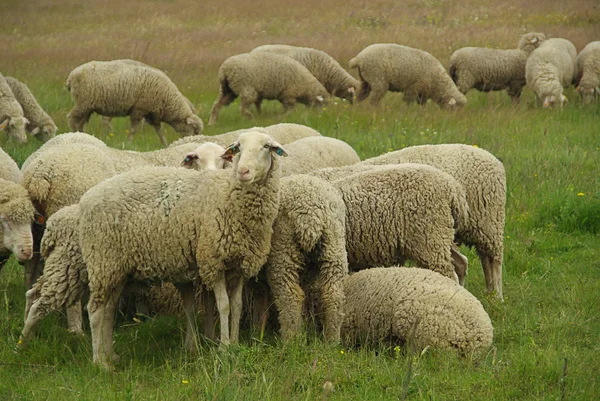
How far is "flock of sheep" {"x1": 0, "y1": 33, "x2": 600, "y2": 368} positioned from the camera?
5.86 meters

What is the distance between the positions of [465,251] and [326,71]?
9650 millimetres

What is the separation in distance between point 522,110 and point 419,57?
242cm

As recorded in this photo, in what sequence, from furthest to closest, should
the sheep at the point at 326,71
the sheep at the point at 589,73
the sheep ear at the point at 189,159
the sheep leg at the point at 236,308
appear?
the sheep at the point at 326,71
the sheep at the point at 589,73
the sheep ear at the point at 189,159
the sheep leg at the point at 236,308

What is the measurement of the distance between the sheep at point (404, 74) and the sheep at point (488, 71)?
0.91 meters

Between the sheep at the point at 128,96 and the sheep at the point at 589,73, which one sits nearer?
the sheep at the point at 128,96

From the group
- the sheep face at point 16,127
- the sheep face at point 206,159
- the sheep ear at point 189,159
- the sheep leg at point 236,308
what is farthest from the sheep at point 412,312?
the sheep face at point 16,127

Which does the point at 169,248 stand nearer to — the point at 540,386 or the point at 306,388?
the point at 306,388

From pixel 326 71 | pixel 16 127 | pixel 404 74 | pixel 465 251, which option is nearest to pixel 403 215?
pixel 465 251

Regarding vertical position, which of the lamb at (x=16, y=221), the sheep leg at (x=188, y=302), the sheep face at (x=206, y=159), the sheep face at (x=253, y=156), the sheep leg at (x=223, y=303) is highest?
the sheep face at (x=253, y=156)

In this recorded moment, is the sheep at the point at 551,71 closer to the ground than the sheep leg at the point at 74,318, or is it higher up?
A: higher up

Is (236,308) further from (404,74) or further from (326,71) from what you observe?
(326,71)

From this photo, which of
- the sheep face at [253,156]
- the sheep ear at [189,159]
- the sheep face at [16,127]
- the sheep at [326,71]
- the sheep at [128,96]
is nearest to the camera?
the sheep face at [253,156]

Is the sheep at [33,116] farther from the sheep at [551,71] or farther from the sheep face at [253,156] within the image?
the sheep face at [253,156]

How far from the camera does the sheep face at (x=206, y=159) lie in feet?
23.9
